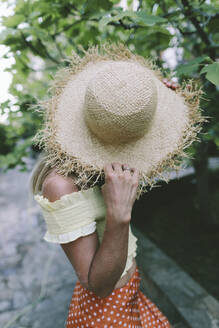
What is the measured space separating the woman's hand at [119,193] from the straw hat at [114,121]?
80 millimetres

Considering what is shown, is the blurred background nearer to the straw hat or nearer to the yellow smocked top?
the straw hat

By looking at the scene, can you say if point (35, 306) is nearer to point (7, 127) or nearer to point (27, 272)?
point (27, 272)

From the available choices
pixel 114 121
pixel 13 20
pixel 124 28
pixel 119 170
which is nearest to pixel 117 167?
pixel 119 170

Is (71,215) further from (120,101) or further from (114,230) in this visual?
(120,101)

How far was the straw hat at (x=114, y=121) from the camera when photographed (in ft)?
3.45

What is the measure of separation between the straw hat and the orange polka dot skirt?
566 mm

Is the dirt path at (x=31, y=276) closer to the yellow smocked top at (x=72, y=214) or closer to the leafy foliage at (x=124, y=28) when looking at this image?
the yellow smocked top at (x=72, y=214)

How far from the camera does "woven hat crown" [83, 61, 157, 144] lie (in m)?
1.04

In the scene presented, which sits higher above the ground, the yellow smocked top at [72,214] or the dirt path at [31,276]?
the yellow smocked top at [72,214]

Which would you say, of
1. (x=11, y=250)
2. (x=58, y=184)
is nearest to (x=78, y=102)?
(x=58, y=184)

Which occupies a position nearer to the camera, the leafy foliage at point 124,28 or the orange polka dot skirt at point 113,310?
the orange polka dot skirt at point 113,310

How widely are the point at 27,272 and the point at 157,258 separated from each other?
64.9 inches

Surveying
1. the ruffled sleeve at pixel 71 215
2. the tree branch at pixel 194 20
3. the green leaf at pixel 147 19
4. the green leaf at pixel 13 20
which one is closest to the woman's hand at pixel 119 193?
the ruffled sleeve at pixel 71 215

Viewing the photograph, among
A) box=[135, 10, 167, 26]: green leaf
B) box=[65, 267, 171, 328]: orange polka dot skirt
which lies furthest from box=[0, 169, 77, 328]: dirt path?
box=[135, 10, 167, 26]: green leaf
